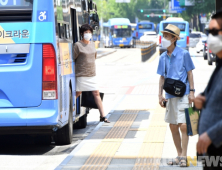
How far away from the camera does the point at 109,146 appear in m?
7.85

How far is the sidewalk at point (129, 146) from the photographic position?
662 centimetres

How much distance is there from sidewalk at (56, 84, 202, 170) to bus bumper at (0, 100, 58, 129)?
1.96 feet

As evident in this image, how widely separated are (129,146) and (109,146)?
11.8 inches

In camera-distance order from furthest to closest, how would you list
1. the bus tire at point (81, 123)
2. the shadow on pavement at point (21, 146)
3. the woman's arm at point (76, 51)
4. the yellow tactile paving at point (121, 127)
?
the bus tire at point (81, 123) < the woman's arm at point (76, 51) < the yellow tactile paving at point (121, 127) < the shadow on pavement at point (21, 146)

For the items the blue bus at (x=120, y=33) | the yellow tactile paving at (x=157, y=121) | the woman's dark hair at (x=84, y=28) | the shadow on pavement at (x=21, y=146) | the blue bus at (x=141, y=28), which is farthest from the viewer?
the blue bus at (x=141, y=28)

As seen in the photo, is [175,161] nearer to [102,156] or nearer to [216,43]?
[102,156]

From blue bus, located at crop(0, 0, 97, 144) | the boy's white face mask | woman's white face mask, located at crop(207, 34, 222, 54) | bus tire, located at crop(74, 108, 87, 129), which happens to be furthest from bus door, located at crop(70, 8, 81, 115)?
woman's white face mask, located at crop(207, 34, 222, 54)

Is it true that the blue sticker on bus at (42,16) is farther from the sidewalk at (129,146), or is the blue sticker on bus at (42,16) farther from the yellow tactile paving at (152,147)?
the yellow tactile paving at (152,147)

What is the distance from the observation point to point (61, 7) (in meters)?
7.96

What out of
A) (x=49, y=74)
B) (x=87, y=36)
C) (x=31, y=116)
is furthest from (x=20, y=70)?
(x=87, y=36)

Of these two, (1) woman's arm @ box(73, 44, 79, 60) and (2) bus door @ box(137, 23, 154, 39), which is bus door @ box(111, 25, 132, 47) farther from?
(1) woman's arm @ box(73, 44, 79, 60)

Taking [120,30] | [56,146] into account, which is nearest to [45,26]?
[56,146]

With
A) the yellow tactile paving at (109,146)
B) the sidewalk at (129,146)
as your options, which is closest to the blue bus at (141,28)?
the sidewalk at (129,146)

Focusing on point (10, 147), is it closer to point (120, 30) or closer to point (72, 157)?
point (72, 157)
